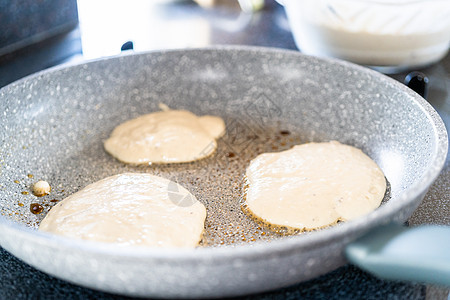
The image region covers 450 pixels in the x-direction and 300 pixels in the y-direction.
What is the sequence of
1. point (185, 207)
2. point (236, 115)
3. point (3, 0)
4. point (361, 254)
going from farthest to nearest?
point (236, 115), point (3, 0), point (185, 207), point (361, 254)

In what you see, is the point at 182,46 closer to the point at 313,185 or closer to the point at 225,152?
the point at 225,152

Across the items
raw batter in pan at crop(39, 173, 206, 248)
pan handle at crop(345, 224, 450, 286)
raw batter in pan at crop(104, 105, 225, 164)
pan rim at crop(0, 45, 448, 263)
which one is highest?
pan rim at crop(0, 45, 448, 263)

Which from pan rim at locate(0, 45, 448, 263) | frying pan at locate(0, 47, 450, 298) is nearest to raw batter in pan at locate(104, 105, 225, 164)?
frying pan at locate(0, 47, 450, 298)

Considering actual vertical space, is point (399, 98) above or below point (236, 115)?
above

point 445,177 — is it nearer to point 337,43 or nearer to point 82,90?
point 337,43

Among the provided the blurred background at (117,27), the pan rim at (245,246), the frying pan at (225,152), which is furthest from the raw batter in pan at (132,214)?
the blurred background at (117,27)

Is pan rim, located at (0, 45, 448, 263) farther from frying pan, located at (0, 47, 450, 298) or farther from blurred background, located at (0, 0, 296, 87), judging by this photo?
blurred background, located at (0, 0, 296, 87)

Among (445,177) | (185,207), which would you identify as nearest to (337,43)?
(445,177)
